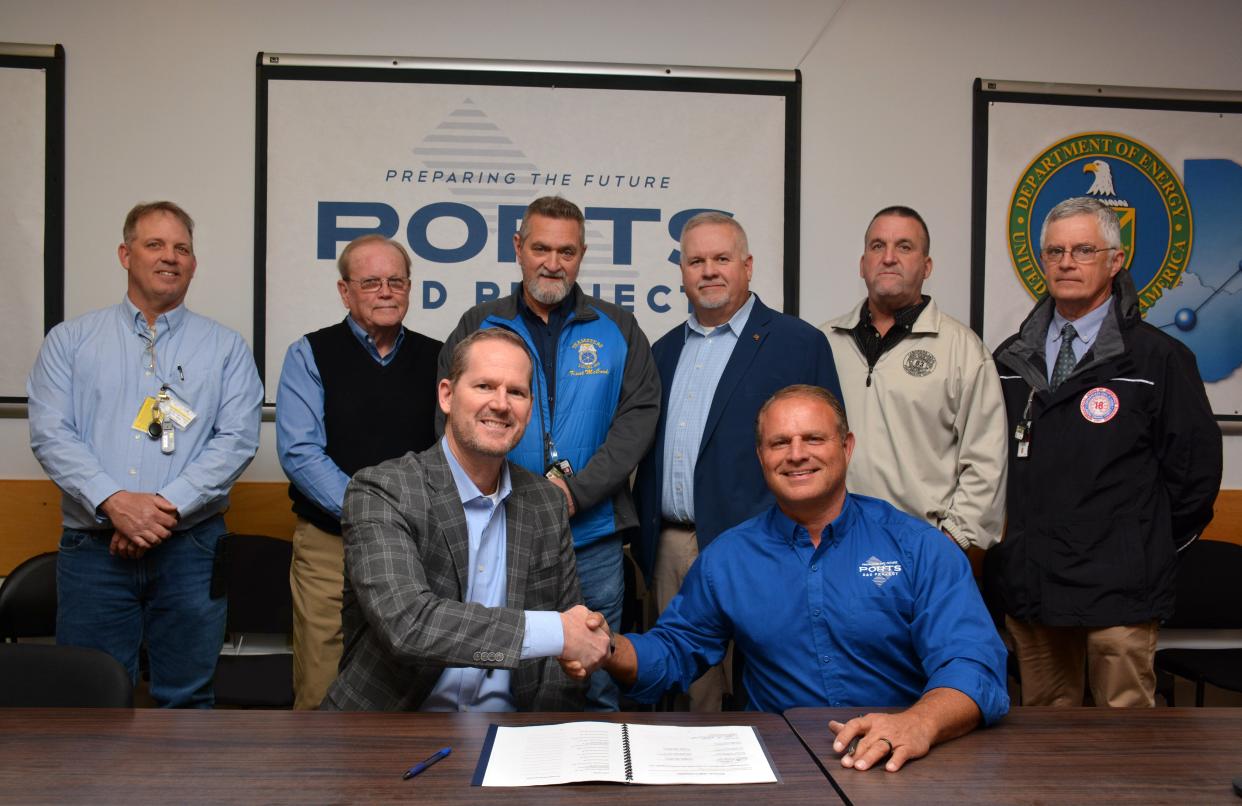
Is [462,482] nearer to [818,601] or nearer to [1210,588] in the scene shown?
[818,601]

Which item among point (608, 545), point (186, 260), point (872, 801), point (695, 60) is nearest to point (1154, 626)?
point (608, 545)

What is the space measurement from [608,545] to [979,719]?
1420 millimetres

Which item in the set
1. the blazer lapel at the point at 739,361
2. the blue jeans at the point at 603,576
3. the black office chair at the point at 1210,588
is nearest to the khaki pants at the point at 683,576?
the blue jeans at the point at 603,576

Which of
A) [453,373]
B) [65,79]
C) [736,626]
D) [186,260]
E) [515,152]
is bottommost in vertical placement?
[736,626]

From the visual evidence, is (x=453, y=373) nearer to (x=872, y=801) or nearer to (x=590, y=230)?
(x=872, y=801)

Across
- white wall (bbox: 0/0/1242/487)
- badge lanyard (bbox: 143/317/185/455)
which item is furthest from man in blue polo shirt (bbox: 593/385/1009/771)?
white wall (bbox: 0/0/1242/487)

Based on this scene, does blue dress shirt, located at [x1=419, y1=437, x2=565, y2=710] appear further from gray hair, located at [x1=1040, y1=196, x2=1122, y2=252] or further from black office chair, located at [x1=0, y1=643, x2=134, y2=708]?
gray hair, located at [x1=1040, y1=196, x2=1122, y2=252]

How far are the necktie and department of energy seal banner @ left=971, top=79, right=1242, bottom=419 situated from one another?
117 centimetres

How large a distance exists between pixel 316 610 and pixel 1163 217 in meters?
3.84

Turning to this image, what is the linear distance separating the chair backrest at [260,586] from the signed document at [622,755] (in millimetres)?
2353

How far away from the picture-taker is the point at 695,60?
4059 millimetres

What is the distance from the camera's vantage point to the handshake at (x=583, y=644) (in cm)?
189

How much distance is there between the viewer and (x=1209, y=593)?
13.0 feet

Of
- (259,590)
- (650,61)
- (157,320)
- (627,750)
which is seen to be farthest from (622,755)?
(650,61)
